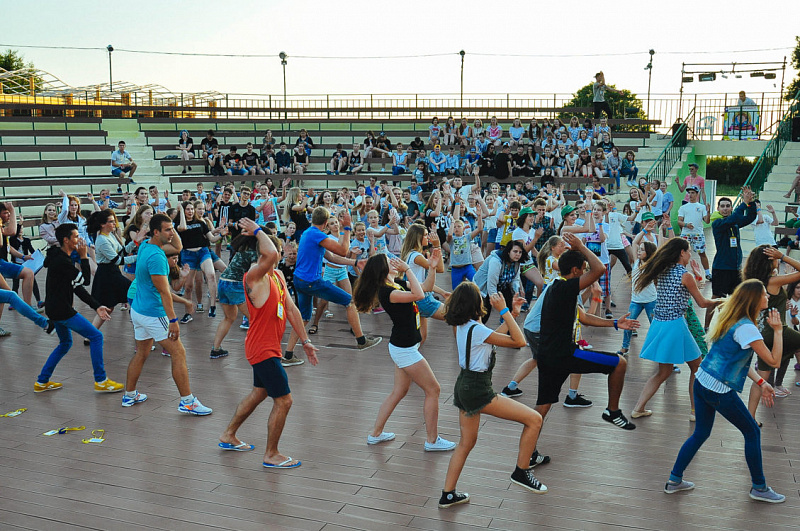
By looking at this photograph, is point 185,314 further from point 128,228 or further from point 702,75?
point 702,75

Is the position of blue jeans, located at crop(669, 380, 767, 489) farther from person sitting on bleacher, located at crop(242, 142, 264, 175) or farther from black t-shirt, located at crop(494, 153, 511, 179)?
person sitting on bleacher, located at crop(242, 142, 264, 175)

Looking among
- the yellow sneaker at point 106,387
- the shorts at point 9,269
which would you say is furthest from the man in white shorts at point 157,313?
the shorts at point 9,269

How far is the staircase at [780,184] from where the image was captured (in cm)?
1558

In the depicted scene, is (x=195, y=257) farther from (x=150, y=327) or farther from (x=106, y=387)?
(x=150, y=327)

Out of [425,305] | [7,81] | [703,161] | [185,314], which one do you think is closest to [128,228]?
[185,314]

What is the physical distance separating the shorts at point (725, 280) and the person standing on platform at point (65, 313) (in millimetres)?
7279

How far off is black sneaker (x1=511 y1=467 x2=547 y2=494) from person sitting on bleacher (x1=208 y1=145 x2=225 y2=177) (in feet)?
60.9

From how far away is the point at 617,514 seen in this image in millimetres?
4227

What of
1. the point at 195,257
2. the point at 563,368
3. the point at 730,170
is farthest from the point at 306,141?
the point at 730,170

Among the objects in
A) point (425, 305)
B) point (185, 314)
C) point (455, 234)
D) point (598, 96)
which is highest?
point (598, 96)

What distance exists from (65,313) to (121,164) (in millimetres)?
15244

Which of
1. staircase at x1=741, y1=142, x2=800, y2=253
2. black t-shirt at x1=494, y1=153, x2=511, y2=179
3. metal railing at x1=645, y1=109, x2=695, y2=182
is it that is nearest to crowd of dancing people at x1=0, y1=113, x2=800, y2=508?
staircase at x1=741, y1=142, x2=800, y2=253

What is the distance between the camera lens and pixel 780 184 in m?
17.0

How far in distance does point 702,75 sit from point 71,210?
65.6 feet
